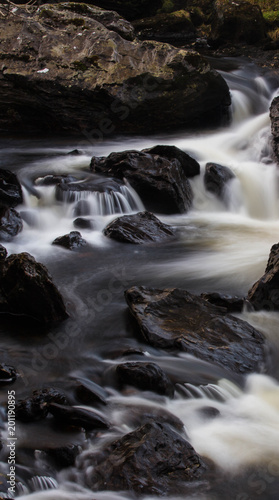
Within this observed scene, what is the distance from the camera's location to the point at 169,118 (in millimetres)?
11953

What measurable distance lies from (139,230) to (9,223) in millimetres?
1878

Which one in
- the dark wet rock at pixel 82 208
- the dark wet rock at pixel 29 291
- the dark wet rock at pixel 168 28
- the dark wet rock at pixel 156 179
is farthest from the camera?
the dark wet rock at pixel 168 28

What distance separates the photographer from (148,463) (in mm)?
3309

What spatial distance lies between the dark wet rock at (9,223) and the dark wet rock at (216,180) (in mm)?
3434

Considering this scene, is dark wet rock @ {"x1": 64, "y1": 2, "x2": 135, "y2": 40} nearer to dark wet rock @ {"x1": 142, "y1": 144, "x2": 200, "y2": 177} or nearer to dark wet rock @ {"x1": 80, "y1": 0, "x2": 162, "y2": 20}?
dark wet rock @ {"x1": 142, "y1": 144, "x2": 200, "y2": 177}

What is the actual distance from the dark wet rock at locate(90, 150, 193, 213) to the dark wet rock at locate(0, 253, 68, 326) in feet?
12.7

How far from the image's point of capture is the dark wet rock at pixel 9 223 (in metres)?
7.76

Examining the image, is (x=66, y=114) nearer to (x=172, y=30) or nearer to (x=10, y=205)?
A: (x=10, y=205)

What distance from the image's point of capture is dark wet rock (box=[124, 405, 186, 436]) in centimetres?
387

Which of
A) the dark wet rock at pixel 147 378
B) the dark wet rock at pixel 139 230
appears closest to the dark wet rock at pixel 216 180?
the dark wet rock at pixel 139 230

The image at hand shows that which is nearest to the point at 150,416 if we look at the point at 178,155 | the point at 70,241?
the point at 70,241

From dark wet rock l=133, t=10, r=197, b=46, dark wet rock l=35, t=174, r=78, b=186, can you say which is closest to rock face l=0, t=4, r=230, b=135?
dark wet rock l=35, t=174, r=78, b=186

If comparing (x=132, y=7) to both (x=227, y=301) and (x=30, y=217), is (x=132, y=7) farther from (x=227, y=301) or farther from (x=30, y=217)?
(x=227, y=301)

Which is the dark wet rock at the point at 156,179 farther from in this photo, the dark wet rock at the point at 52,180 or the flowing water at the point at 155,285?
the dark wet rock at the point at 52,180
